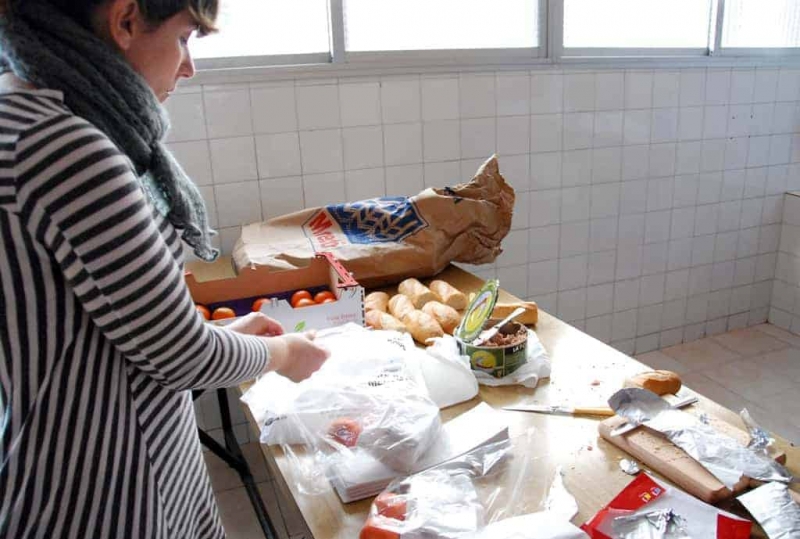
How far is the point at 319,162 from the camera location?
2.12 metres

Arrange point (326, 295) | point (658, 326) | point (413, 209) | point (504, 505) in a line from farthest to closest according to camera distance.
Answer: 1. point (658, 326)
2. point (413, 209)
3. point (326, 295)
4. point (504, 505)

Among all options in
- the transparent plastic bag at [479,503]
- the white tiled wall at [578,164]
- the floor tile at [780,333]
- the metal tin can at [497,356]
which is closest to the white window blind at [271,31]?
the white tiled wall at [578,164]

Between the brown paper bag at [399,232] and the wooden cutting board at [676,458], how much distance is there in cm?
82

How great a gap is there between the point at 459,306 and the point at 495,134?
985 mm

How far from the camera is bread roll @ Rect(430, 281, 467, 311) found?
1.57 m

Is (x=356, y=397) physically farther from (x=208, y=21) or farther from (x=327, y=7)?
(x=327, y=7)

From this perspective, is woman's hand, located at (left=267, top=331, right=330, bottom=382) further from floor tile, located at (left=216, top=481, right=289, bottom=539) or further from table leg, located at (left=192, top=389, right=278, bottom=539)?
floor tile, located at (left=216, top=481, right=289, bottom=539)

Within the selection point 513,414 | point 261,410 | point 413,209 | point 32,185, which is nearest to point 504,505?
point 513,414

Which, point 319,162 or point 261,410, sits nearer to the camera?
point 261,410

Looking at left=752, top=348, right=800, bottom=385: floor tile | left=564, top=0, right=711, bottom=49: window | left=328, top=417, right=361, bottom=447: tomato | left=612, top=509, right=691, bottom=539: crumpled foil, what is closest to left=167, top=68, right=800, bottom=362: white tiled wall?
left=564, top=0, right=711, bottom=49: window

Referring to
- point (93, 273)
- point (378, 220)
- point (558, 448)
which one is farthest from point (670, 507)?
point (378, 220)

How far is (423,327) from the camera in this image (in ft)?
4.64

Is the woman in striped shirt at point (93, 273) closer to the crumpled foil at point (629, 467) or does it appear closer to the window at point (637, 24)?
the crumpled foil at point (629, 467)

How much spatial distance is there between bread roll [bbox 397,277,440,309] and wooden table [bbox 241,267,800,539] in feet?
1.07
